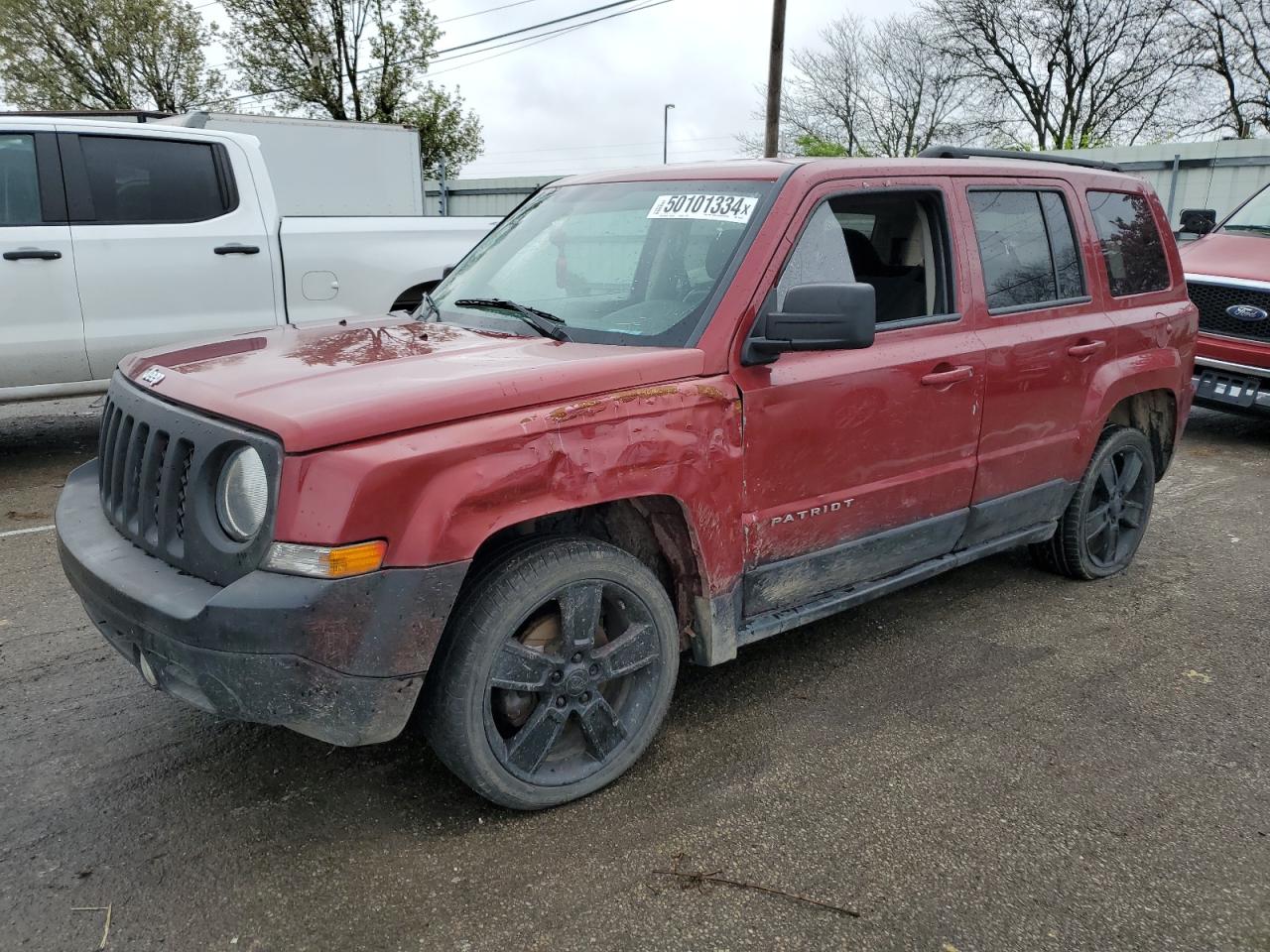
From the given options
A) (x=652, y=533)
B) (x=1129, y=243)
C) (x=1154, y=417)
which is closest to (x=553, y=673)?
(x=652, y=533)

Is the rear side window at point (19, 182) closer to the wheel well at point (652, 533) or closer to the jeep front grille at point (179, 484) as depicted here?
the jeep front grille at point (179, 484)

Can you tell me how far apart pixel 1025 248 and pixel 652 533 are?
214cm

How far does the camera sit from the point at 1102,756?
3.19m

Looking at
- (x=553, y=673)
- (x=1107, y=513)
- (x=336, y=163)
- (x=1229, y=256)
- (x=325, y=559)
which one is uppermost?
(x=336, y=163)

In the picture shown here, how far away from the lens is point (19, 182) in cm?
601

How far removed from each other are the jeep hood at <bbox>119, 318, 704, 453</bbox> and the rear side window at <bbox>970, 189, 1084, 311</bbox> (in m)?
1.59

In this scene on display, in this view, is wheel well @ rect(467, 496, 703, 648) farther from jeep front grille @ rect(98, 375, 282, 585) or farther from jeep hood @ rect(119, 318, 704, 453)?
jeep front grille @ rect(98, 375, 282, 585)

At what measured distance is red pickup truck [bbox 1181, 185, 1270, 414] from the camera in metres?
7.60

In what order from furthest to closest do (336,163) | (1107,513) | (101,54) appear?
(101,54), (336,163), (1107,513)

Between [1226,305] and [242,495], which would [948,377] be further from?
[1226,305]

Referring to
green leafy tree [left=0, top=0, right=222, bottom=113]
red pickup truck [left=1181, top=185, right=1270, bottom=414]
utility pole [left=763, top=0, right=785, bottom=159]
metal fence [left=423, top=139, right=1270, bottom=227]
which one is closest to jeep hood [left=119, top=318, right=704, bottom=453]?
red pickup truck [left=1181, top=185, right=1270, bottom=414]

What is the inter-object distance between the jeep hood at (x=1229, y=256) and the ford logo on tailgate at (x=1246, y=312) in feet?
0.82

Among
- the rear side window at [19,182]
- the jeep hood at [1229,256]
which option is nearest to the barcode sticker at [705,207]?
the rear side window at [19,182]

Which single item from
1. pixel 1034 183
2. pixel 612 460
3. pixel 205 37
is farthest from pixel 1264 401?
pixel 205 37
